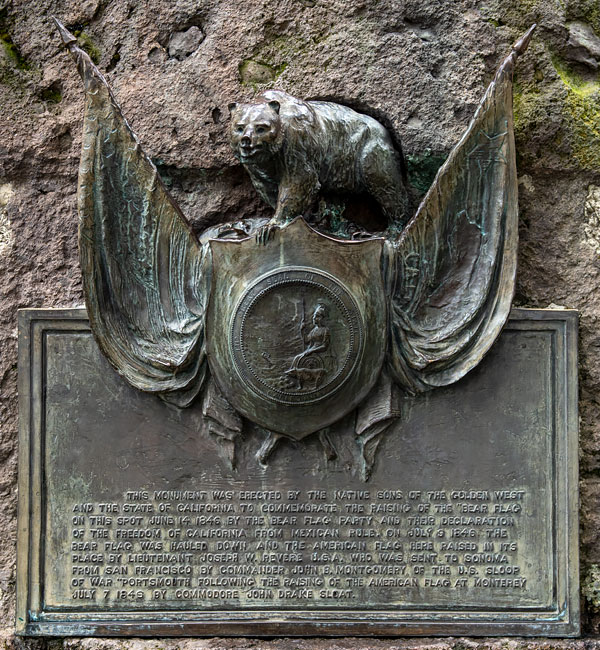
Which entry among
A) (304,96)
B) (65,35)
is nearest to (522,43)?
(304,96)

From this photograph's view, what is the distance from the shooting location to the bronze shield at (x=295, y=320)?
352 cm

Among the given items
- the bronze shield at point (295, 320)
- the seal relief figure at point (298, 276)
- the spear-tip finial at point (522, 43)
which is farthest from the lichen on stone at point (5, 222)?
the spear-tip finial at point (522, 43)

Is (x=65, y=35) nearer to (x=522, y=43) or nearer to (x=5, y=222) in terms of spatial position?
(x=5, y=222)

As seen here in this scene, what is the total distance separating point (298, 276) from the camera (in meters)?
3.51

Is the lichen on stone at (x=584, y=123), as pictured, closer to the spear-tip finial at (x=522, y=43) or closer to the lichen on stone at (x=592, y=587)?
the spear-tip finial at (x=522, y=43)

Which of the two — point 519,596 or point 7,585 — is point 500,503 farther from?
point 7,585

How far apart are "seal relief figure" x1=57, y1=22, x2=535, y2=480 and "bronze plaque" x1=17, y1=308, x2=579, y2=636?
0.13 metres

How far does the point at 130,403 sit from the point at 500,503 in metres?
1.54

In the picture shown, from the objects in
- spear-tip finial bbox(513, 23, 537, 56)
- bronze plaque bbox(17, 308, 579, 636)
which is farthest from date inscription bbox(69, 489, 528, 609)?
spear-tip finial bbox(513, 23, 537, 56)

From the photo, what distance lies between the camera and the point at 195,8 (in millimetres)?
3945

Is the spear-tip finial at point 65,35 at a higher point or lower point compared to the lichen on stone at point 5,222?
higher

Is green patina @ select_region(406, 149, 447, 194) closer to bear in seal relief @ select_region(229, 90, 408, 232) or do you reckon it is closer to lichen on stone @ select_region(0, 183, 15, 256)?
bear in seal relief @ select_region(229, 90, 408, 232)

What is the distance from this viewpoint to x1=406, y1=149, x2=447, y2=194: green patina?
12.5 feet

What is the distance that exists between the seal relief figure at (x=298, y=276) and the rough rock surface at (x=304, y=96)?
0.24 meters
